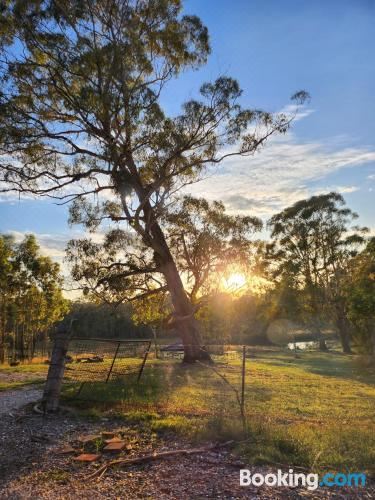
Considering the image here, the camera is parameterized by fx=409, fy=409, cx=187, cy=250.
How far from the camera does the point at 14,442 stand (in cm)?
573

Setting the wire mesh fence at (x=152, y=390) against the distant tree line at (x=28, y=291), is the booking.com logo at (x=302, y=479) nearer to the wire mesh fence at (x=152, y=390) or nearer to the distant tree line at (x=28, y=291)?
the wire mesh fence at (x=152, y=390)

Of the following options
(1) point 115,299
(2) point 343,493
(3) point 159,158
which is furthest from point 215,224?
(2) point 343,493

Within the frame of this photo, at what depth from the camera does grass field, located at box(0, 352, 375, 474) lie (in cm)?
484

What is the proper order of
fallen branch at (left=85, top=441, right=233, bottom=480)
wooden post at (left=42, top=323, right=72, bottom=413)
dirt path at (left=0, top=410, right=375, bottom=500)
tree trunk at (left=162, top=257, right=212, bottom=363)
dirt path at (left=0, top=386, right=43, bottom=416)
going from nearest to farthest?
1. dirt path at (left=0, top=410, right=375, bottom=500)
2. fallen branch at (left=85, top=441, right=233, bottom=480)
3. wooden post at (left=42, top=323, right=72, bottom=413)
4. dirt path at (left=0, top=386, right=43, bottom=416)
5. tree trunk at (left=162, top=257, right=212, bottom=363)

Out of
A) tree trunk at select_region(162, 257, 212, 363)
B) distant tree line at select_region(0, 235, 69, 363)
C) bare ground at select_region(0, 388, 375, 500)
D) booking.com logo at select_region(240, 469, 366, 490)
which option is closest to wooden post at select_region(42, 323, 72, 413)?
bare ground at select_region(0, 388, 375, 500)

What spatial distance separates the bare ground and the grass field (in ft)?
1.47

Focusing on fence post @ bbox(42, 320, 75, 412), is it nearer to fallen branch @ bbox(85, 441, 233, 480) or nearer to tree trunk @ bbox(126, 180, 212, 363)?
fallen branch @ bbox(85, 441, 233, 480)

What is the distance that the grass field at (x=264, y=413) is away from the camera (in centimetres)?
484

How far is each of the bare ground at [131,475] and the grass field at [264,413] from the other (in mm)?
448

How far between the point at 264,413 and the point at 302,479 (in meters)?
3.42

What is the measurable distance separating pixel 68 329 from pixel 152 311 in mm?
13613

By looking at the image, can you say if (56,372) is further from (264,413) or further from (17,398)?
(264,413)

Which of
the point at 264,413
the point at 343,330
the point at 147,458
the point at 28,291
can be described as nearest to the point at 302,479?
the point at 147,458

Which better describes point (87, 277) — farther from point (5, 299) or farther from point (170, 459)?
point (170, 459)
